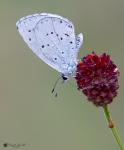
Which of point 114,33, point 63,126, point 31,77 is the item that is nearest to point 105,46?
point 114,33

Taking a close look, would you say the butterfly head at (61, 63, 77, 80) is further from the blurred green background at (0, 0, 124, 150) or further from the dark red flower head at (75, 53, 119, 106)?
the blurred green background at (0, 0, 124, 150)

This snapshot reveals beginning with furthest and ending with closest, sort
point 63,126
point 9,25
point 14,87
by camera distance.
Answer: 1. point 9,25
2. point 14,87
3. point 63,126

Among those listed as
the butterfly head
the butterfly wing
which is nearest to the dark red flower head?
the butterfly head

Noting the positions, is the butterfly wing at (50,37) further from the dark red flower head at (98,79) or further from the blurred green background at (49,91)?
the blurred green background at (49,91)

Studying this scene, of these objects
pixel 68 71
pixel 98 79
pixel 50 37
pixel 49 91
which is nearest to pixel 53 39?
pixel 50 37

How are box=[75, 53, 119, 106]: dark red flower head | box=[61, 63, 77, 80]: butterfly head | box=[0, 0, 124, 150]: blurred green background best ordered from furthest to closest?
1. box=[0, 0, 124, 150]: blurred green background
2. box=[61, 63, 77, 80]: butterfly head
3. box=[75, 53, 119, 106]: dark red flower head

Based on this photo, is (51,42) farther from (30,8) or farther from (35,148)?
(30,8)

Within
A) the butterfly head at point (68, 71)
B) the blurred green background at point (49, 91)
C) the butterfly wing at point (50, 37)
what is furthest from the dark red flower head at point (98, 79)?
the blurred green background at point (49, 91)
